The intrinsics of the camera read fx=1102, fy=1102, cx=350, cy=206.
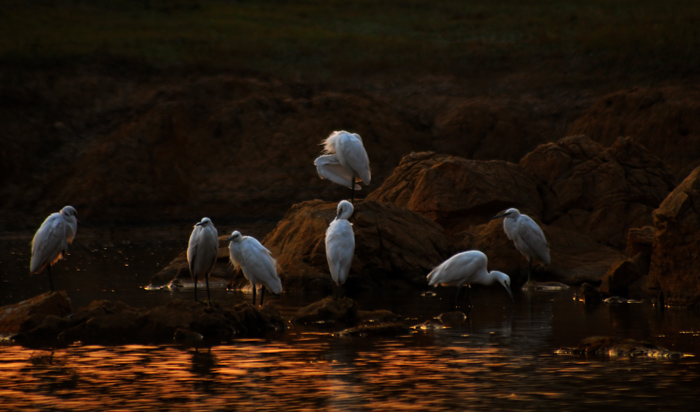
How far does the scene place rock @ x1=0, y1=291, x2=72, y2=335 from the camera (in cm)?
1437

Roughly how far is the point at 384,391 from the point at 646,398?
2.41 m

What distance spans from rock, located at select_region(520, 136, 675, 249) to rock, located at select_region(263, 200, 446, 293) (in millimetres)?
5364

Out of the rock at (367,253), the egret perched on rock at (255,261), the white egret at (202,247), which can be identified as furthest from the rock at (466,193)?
the white egret at (202,247)

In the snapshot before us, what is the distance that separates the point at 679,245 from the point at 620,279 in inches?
76.7

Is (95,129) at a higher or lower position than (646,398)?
higher

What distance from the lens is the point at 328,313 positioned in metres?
15.8

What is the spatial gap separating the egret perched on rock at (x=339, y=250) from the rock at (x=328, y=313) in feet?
2.12

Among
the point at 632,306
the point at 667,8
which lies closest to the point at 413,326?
the point at 632,306

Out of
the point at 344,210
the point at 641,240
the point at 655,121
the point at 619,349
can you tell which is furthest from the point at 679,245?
the point at 655,121

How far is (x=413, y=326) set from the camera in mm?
15352

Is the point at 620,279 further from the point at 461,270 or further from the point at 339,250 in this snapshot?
the point at 339,250

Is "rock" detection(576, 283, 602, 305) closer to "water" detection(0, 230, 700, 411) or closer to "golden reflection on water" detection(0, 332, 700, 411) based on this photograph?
"water" detection(0, 230, 700, 411)

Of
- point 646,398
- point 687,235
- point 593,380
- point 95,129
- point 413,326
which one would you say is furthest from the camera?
point 95,129

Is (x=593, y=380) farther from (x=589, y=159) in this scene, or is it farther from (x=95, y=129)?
(x=95, y=129)
